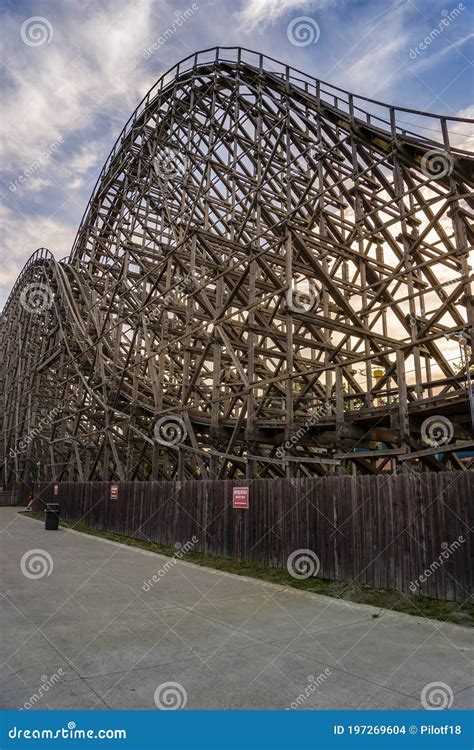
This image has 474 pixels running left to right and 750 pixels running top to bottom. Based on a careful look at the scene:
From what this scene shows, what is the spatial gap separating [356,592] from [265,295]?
13775 millimetres

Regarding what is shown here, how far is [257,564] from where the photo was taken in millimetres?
9953

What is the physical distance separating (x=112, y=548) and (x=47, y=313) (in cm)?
2064

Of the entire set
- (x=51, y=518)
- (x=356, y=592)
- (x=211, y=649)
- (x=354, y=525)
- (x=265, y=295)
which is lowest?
(x=211, y=649)

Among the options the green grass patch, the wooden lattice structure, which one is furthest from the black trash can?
the green grass patch

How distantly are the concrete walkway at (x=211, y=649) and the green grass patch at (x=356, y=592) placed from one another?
271 mm

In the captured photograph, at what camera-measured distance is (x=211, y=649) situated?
4957 millimetres

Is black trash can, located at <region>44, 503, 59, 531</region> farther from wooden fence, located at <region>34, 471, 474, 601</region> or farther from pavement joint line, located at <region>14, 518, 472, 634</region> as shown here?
pavement joint line, located at <region>14, 518, 472, 634</region>

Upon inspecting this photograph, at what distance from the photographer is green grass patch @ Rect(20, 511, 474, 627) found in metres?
6.32

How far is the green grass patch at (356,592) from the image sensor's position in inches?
249

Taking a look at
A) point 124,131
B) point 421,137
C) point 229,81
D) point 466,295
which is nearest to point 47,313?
point 124,131

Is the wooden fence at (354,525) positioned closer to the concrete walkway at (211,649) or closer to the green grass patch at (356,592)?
the green grass patch at (356,592)

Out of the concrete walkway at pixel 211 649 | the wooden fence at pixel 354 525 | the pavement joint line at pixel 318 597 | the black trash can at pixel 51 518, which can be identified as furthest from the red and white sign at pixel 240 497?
the black trash can at pixel 51 518

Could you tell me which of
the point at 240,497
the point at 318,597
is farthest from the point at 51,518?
the point at 318,597

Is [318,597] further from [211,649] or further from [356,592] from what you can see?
[211,649]
